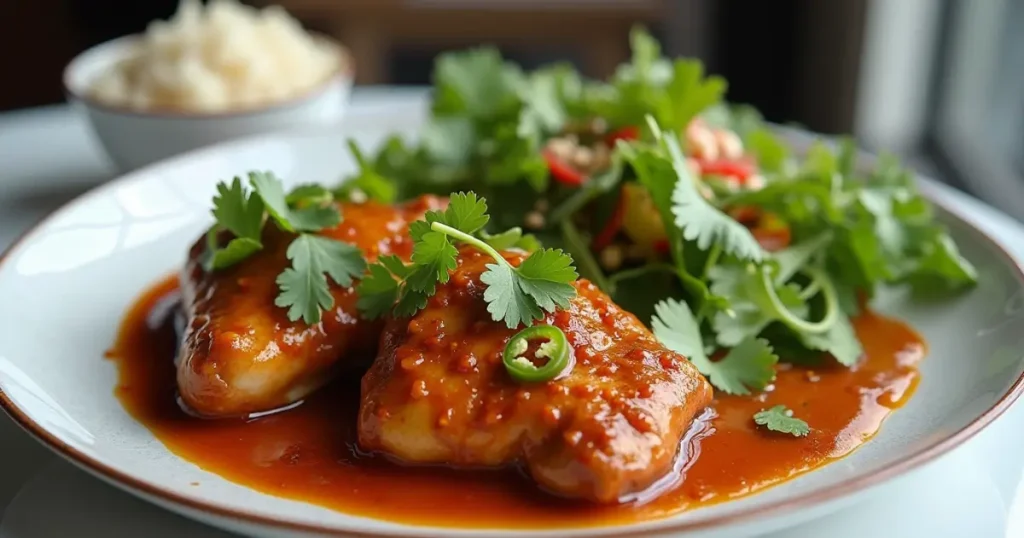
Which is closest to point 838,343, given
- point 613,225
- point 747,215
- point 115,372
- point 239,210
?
point 747,215

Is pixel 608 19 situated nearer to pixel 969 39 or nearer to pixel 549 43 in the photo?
pixel 549 43

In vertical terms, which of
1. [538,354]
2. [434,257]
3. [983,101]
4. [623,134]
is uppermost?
[434,257]

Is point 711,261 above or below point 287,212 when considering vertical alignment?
below

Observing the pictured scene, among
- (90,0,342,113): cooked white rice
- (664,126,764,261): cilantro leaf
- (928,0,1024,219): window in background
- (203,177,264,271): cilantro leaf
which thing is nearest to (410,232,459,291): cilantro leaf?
(203,177,264,271): cilantro leaf

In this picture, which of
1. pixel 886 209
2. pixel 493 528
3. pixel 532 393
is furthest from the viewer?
pixel 886 209

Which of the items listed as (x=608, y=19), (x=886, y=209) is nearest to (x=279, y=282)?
(x=886, y=209)

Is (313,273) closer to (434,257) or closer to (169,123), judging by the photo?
(434,257)
